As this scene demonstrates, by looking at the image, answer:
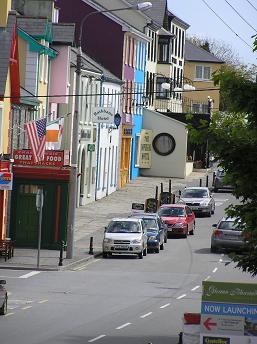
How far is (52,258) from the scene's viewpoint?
149 feet

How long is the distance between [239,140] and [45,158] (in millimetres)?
27419

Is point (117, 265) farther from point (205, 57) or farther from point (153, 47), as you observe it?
point (205, 57)

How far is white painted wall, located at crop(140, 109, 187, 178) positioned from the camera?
292ft

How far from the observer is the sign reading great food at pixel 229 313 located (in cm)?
2231

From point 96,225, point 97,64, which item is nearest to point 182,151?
point 97,64

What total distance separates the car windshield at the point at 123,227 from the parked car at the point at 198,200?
18.4 metres

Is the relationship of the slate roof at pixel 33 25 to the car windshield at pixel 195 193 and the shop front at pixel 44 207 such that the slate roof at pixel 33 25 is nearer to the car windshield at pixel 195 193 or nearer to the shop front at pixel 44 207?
the shop front at pixel 44 207

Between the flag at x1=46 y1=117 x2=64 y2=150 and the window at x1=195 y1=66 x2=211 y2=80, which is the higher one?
the window at x1=195 y1=66 x2=211 y2=80

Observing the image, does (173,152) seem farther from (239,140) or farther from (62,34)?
(239,140)

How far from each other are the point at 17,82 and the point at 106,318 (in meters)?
20.0

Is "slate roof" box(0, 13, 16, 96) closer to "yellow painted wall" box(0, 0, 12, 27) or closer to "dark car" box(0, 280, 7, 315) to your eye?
"yellow painted wall" box(0, 0, 12, 27)

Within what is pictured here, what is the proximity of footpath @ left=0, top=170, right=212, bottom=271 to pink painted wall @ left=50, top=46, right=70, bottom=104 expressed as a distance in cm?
621

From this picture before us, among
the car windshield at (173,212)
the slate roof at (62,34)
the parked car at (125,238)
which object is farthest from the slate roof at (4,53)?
the car windshield at (173,212)

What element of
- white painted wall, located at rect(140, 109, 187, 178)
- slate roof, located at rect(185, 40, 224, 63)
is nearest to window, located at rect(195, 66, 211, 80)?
slate roof, located at rect(185, 40, 224, 63)
